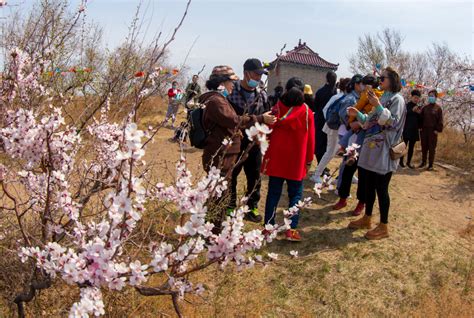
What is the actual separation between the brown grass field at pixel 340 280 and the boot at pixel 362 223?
0.08 metres

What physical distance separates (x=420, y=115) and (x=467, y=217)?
311cm

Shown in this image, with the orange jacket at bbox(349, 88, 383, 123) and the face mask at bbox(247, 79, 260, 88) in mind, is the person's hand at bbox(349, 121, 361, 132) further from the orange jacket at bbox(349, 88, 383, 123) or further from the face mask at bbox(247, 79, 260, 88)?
the face mask at bbox(247, 79, 260, 88)

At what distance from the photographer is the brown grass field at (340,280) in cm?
243

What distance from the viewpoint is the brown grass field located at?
95.7 inches

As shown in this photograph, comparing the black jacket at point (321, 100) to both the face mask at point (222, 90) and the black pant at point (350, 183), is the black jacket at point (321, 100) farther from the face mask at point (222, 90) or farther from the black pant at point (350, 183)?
the face mask at point (222, 90)

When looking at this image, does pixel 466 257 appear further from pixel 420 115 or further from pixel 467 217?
pixel 420 115

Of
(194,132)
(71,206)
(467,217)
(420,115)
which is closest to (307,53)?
(420,115)

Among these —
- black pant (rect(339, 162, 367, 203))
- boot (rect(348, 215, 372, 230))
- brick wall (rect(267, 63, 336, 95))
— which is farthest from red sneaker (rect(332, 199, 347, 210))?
brick wall (rect(267, 63, 336, 95))

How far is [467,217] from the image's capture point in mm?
4777

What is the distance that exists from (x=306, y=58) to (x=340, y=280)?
2304 cm

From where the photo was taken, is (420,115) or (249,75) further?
(420,115)

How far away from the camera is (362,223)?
3.84 m

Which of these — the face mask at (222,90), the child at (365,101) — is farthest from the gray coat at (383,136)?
the face mask at (222,90)

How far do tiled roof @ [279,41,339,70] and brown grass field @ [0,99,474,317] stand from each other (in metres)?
20.5
